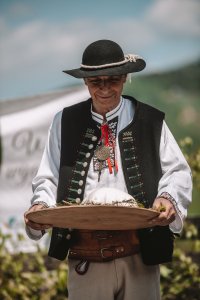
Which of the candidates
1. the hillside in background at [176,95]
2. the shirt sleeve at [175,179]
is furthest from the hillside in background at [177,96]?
the shirt sleeve at [175,179]

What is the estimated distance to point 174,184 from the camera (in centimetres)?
330

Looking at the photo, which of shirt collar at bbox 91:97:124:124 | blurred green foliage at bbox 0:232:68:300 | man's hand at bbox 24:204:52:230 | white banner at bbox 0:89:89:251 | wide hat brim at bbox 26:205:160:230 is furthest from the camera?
white banner at bbox 0:89:89:251

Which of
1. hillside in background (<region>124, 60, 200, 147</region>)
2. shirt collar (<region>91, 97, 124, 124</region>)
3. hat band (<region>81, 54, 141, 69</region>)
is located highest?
hillside in background (<region>124, 60, 200, 147</region>)

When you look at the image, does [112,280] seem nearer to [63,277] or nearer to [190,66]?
[63,277]

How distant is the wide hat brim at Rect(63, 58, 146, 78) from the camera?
3326 mm

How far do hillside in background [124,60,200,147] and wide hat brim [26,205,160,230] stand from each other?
2.92 meters

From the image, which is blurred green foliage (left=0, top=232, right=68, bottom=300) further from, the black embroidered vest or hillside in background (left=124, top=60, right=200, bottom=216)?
the black embroidered vest

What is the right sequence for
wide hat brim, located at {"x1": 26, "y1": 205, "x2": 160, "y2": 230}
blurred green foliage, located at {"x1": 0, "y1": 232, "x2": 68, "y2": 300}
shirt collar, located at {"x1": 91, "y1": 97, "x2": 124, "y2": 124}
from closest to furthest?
wide hat brim, located at {"x1": 26, "y1": 205, "x2": 160, "y2": 230} < shirt collar, located at {"x1": 91, "y1": 97, "x2": 124, "y2": 124} < blurred green foliage, located at {"x1": 0, "y1": 232, "x2": 68, "y2": 300}

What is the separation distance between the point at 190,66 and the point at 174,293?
81.8 inches

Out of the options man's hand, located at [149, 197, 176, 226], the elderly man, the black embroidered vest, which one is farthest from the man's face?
man's hand, located at [149, 197, 176, 226]

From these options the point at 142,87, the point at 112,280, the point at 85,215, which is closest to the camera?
the point at 85,215

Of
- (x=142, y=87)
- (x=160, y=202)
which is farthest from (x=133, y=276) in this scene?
(x=142, y=87)

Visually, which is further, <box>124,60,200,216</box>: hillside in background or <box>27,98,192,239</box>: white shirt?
<box>124,60,200,216</box>: hillside in background

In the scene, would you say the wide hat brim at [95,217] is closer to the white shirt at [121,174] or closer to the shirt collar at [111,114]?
the white shirt at [121,174]
